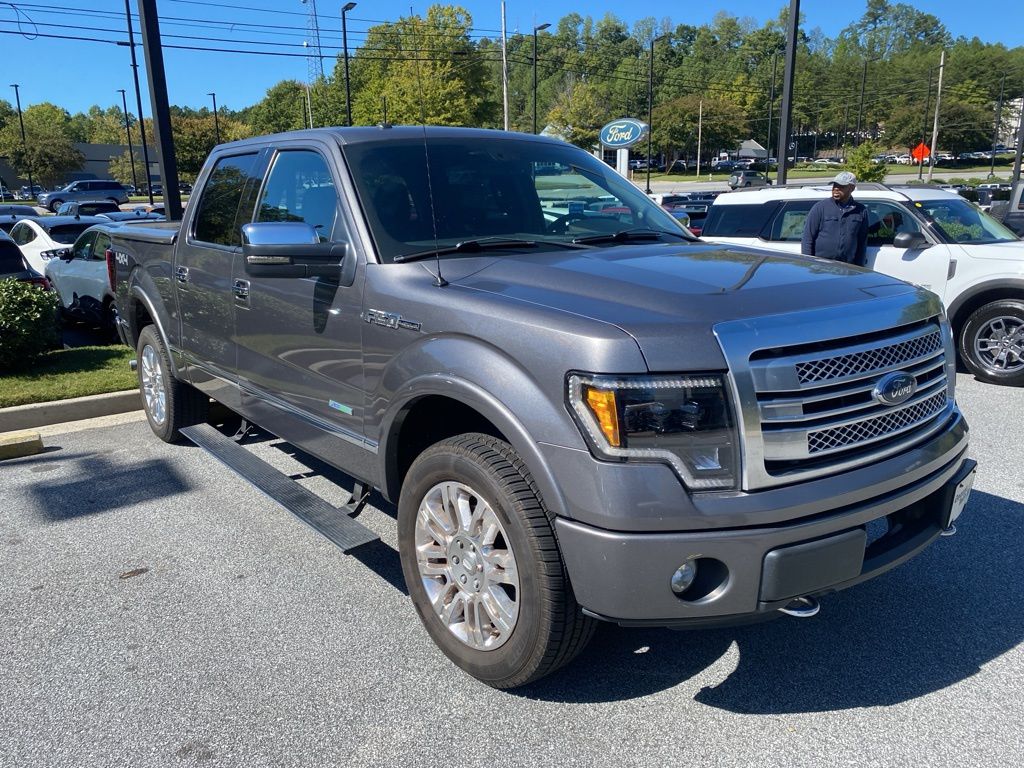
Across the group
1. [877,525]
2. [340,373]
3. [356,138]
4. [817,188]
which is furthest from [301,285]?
[817,188]

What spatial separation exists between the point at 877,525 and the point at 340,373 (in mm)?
2257

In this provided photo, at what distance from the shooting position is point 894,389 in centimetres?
266

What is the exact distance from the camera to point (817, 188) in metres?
9.41

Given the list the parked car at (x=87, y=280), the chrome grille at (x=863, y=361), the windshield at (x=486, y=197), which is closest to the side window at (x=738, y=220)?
the windshield at (x=486, y=197)

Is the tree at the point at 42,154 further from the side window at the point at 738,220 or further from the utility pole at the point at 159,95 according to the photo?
the side window at the point at 738,220

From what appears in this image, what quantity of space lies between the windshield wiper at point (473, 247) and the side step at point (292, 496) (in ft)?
3.75

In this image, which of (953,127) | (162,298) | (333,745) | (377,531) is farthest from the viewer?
(953,127)

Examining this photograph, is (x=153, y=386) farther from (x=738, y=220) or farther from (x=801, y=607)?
(x=738, y=220)

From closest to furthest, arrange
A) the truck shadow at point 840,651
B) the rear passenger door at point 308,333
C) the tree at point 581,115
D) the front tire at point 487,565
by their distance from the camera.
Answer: the front tire at point 487,565 < the truck shadow at point 840,651 < the rear passenger door at point 308,333 < the tree at point 581,115

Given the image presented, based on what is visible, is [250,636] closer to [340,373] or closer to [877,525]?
[340,373]

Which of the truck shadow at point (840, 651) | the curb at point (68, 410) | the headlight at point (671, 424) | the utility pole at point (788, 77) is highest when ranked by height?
the utility pole at point (788, 77)

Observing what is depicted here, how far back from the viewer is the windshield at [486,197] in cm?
353

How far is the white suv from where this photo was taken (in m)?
7.91

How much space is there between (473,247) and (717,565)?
1.70m
